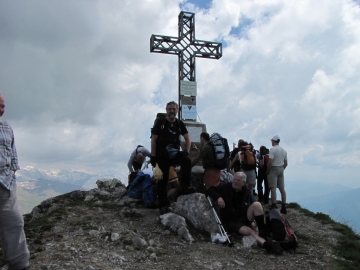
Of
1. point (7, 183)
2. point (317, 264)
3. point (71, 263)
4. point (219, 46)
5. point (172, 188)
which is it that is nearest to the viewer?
point (7, 183)

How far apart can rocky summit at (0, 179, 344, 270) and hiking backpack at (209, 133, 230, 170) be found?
99 centimetres

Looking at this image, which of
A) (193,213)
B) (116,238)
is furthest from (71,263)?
(193,213)

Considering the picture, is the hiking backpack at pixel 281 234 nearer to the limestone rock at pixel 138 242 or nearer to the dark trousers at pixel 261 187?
the limestone rock at pixel 138 242

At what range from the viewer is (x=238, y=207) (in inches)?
263

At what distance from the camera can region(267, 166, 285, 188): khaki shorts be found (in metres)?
8.89

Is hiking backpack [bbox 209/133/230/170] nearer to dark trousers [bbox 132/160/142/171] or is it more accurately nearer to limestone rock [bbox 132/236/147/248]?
limestone rock [bbox 132/236/147/248]

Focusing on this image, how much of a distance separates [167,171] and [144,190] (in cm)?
148

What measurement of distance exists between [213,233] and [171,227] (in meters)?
0.88

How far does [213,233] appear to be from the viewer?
640cm

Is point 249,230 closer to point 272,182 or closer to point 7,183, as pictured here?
point 272,182

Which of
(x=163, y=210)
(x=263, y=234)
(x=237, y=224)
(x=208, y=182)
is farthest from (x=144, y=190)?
(x=263, y=234)

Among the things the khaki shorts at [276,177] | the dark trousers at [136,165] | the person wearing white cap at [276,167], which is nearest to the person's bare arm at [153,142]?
the dark trousers at [136,165]

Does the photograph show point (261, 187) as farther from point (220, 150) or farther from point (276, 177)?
point (220, 150)

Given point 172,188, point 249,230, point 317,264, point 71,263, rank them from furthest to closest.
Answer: point 172,188, point 249,230, point 317,264, point 71,263
